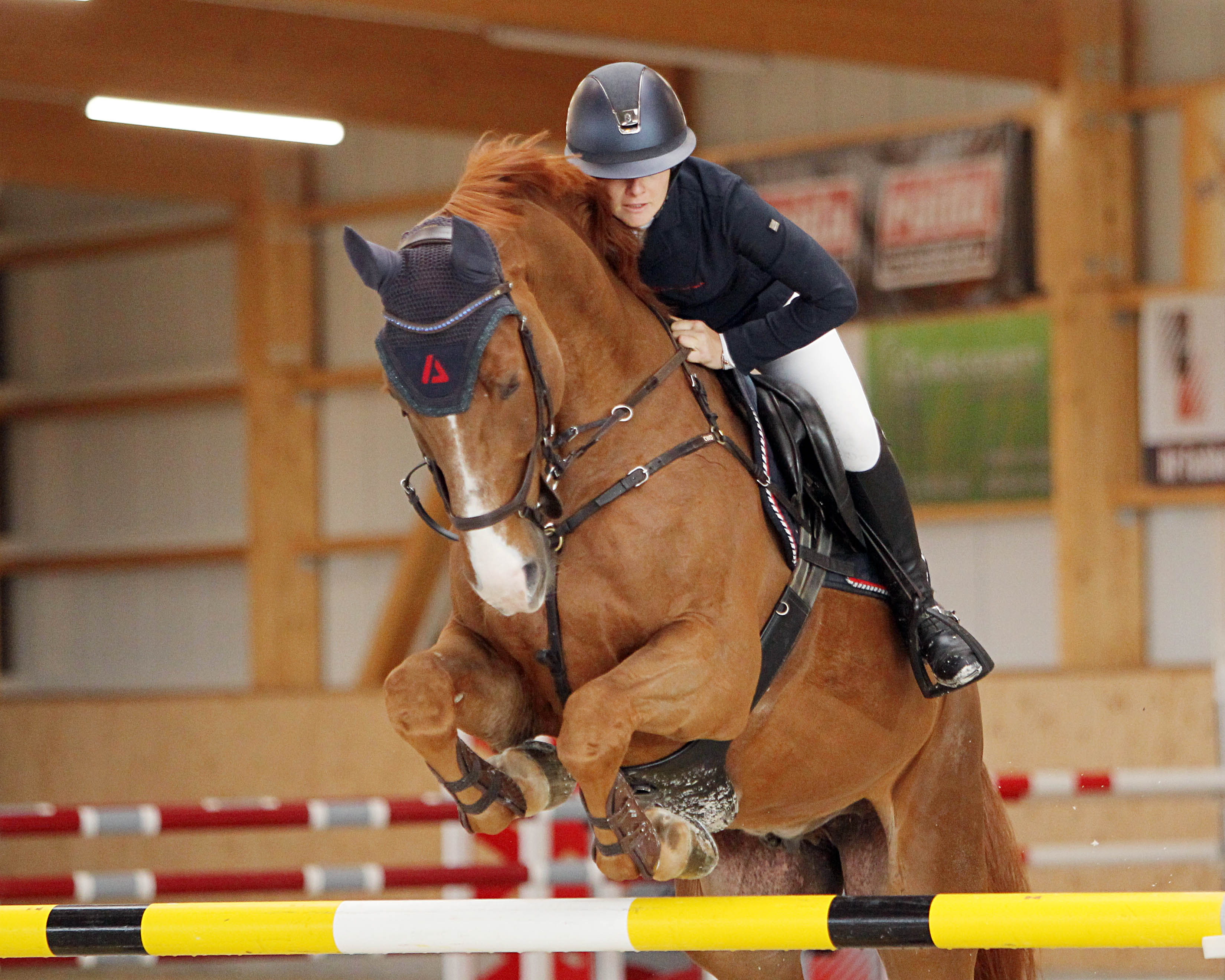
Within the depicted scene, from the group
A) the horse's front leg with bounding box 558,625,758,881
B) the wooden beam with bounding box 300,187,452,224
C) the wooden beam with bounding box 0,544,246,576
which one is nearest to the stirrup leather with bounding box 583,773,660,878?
the horse's front leg with bounding box 558,625,758,881

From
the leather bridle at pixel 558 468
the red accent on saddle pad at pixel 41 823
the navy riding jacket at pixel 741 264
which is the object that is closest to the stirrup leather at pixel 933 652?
the leather bridle at pixel 558 468

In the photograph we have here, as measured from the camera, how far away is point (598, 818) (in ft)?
10.0

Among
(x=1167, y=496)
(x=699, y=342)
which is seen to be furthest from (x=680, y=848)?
(x=1167, y=496)

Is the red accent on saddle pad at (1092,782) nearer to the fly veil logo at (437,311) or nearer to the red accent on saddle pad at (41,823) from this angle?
the red accent on saddle pad at (41,823)

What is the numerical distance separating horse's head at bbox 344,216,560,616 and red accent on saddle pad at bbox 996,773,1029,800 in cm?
365

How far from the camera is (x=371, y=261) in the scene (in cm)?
283

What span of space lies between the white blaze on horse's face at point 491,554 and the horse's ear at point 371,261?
25 centimetres

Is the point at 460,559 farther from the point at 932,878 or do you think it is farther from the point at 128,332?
the point at 128,332

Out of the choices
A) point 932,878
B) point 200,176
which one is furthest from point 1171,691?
point 200,176

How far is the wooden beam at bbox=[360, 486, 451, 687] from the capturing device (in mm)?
11312

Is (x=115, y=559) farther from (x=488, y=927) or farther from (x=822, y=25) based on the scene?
(x=488, y=927)

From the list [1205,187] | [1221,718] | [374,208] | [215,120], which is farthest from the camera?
[374,208]

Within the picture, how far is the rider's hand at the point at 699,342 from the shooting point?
3.46 m

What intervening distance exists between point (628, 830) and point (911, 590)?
1.02 metres
